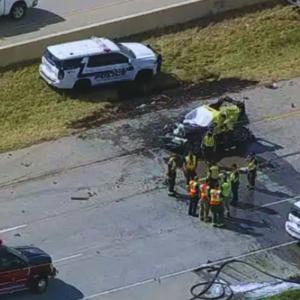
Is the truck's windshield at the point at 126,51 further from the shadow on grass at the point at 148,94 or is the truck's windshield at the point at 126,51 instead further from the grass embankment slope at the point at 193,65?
the grass embankment slope at the point at 193,65

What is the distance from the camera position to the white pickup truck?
149 ft

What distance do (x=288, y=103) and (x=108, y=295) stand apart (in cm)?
1295

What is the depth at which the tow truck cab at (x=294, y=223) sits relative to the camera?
108 ft

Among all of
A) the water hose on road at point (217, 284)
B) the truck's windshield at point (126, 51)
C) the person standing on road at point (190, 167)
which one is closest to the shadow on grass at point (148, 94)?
the truck's windshield at point (126, 51)

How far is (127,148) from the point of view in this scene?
38.3 metres

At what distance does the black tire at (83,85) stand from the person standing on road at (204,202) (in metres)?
8.83

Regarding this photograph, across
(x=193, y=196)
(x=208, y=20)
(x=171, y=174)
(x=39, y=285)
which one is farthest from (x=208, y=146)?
(x=208, y=20)

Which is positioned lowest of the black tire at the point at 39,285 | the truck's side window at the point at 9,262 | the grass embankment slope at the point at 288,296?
the grass embankment slope at the point at 288,296

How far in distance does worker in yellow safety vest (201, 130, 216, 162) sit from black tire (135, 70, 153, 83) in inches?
228

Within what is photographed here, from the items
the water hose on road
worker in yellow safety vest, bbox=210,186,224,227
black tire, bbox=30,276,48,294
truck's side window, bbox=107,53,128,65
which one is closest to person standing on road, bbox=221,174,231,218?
worker in yellow safety vest, bbox=210,186,224,227

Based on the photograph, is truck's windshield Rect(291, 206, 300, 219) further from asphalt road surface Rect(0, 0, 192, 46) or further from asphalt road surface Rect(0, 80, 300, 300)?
asphalt road surface Rect(0, 0, 192, 46)

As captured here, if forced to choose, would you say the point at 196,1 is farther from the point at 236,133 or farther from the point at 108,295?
the point at 108,295

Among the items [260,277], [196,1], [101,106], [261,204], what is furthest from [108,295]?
[196,1]

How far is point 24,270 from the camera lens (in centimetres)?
2992
